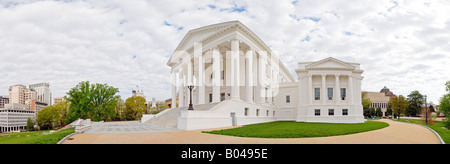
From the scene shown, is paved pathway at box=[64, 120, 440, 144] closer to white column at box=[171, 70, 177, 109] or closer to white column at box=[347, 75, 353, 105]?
white column at box=[347, 75, 353, 105]

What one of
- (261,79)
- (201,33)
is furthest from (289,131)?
(201,33)

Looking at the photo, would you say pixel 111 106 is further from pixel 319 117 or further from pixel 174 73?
pixel 319 117

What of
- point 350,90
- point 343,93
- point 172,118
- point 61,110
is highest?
point 350,90

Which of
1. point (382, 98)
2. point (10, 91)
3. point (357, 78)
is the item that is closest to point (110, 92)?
point (357, 78)

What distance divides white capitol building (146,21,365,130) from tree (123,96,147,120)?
26459 mm

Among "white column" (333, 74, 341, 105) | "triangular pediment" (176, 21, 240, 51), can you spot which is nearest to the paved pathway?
"triangular pediment" (176, 21, 240, 51)

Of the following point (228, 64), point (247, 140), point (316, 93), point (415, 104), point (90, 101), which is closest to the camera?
point (247, 140)

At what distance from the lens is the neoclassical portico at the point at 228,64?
99.9 ft

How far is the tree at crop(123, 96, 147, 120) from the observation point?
63.2 m

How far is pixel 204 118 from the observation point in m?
22.7

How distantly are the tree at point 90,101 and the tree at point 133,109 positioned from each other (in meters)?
16.3

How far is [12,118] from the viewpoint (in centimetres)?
13962

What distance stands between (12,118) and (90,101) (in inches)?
5526

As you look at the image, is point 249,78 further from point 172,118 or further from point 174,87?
point 174,87
